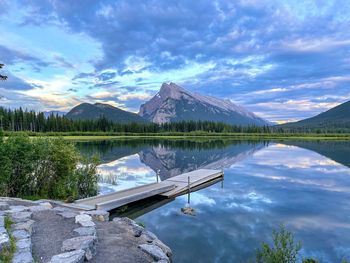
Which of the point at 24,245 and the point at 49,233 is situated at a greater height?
the point at 24,245

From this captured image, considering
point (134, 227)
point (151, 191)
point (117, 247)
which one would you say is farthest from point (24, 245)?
point (151, 191)

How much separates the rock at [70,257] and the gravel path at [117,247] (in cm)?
39

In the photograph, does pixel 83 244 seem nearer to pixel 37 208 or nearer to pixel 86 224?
pixel 86 224

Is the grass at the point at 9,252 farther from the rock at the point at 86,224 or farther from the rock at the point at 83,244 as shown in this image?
the rock at the point at 86,224

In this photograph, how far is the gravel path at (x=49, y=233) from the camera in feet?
21.5

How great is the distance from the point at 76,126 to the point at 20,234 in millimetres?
120736

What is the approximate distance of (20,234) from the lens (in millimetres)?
7254

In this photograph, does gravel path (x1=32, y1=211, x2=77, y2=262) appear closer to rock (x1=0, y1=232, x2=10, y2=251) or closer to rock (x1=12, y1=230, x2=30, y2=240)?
rock (x1=12, y1=230, x2=30, y2=240)

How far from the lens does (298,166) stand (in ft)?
116

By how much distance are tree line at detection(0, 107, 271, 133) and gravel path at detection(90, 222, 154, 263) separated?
94.2 metres

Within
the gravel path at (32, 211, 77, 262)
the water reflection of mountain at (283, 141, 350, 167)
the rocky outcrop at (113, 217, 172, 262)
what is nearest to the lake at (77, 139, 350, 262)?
the rocky outcrop at (113, 217, 172, 262)

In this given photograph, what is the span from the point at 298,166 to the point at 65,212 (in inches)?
1202

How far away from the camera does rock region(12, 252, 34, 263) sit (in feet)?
18.9

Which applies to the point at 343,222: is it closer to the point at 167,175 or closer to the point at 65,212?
the point at 65,212
